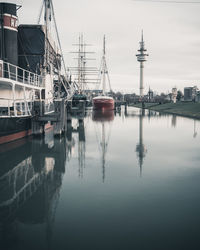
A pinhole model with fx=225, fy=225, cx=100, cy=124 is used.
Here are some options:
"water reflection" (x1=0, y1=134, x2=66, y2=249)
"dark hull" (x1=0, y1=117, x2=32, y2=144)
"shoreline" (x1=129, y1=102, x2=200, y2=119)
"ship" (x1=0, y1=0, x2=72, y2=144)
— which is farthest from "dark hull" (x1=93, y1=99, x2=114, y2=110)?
"water reflection" (x1=0, y1=134, x2=66, y2=249)

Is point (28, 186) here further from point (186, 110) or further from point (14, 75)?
point (186, 110)

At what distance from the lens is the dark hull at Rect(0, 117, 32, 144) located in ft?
57.3

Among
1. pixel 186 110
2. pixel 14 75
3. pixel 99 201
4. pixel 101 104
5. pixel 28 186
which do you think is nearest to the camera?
pixel 99 201

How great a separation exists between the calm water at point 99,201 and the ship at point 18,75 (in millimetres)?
3275

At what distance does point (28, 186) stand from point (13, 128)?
383 inches

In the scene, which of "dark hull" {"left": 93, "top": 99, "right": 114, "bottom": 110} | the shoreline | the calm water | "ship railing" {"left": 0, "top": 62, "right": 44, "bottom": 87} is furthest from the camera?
"dark hull" {"left": 93, "top": 99, "right": 114, "bottom": 110}

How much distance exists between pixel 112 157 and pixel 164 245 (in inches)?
402

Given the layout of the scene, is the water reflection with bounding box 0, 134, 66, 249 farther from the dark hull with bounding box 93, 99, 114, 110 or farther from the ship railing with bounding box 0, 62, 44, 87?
the dark hull with bounding box 93, 99, 114, 110

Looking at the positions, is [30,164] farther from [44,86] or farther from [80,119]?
[80,119]

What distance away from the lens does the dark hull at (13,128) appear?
17.5m

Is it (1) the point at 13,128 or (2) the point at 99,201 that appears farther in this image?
(1) the point at 13,128

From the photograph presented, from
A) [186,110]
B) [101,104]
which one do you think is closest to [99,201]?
[101,104]

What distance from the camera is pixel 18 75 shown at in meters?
23.8

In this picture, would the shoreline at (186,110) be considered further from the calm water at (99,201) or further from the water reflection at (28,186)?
the water reflection at (28,186)
